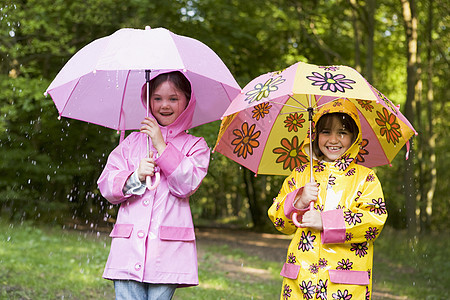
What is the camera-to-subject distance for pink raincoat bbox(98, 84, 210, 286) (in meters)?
3.22

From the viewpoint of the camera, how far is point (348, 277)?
325 centimetres

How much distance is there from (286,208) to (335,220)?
309 millimetres

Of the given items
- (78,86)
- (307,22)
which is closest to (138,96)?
(78,86)

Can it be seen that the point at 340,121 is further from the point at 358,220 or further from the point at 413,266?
the point at 413,266

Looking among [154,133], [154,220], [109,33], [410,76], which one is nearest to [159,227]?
[154,220]

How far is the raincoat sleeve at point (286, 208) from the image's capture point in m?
3.44

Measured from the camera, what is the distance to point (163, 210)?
10.9 ft

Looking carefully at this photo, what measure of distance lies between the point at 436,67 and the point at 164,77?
1914cm

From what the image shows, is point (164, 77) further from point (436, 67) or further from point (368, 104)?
point (436, 67)

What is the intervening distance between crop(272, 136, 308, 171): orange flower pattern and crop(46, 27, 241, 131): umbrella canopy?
1.72 feet

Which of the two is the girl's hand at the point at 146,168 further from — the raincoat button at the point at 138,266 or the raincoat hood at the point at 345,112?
the raincoat hood at the point at 345,112

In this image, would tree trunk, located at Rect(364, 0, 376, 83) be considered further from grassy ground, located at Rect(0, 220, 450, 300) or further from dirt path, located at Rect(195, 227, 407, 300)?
dirt path, located at Rect(195, 227, 407, 300)

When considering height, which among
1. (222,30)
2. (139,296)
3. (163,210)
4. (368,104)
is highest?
(222,30)

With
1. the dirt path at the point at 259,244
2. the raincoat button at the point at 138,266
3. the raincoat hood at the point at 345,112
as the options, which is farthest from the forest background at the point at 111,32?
the raincoat button at the point at 138,266
